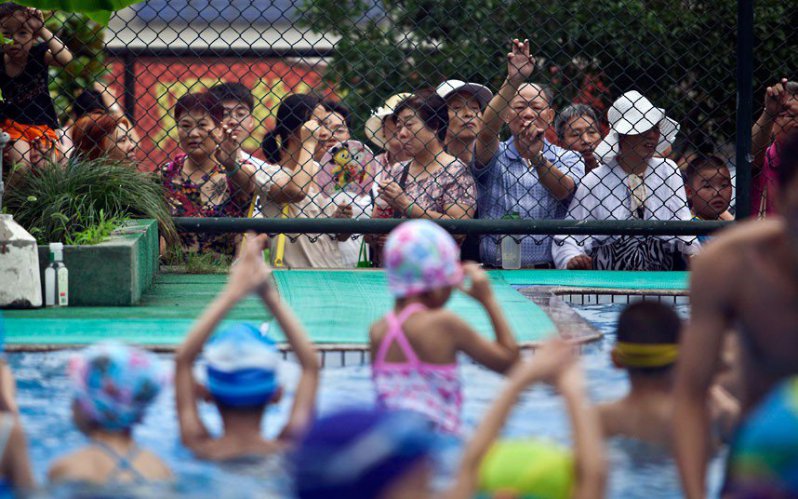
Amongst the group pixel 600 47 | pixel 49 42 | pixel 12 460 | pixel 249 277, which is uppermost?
pixel 600 47

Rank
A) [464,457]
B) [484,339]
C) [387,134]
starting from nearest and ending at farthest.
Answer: [464,457], [484,339], [387,134]

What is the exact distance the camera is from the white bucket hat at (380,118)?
828 centimetres

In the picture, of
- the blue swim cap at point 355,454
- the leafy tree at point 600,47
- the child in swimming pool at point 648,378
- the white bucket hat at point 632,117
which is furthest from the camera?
the leafy tree at point 600,47

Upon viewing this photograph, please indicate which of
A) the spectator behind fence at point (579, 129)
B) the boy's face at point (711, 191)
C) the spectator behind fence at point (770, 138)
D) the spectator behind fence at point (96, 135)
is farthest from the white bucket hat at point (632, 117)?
the spectator behind fence at point (96, 135)

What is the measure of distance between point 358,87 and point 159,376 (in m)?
7.74

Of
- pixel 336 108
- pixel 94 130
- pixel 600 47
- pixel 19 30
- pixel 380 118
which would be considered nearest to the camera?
pixel 19 30

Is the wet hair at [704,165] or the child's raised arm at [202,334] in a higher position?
the wet hair at [704,165]

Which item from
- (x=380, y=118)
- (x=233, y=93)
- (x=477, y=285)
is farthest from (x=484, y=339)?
(x=380, y=118)

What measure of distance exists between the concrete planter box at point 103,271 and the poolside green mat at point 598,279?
7.57ft

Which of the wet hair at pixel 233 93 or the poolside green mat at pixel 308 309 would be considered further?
the wet hair at pixel 233 93

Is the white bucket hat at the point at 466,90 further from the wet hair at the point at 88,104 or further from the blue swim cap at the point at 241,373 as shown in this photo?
the blue swim cap at the point at 241,373

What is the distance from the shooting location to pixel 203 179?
8.04m

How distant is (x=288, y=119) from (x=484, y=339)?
4.11m

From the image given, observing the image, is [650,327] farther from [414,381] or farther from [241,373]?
[241,373]
